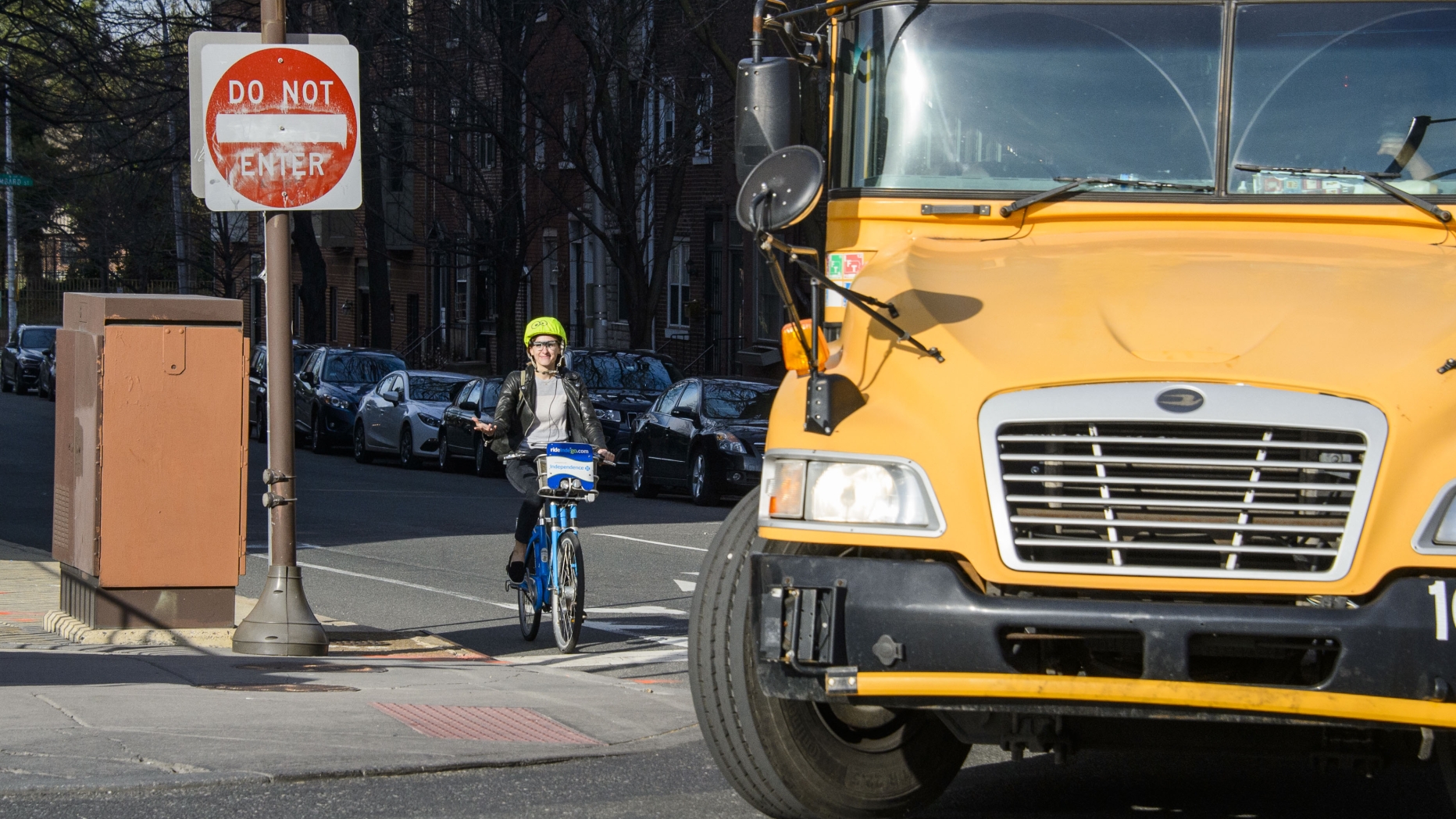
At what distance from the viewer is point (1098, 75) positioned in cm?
604

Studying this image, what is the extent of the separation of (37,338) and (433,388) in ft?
94.6

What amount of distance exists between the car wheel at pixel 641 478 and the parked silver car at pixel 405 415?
17.2ft

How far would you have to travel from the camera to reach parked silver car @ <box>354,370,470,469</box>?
1073 inches

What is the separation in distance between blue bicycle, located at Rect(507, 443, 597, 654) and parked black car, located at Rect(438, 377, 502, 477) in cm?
1424

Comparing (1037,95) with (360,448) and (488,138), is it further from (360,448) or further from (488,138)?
(488,138)

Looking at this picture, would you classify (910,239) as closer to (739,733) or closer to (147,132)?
(739,733)

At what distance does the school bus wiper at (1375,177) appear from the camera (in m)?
5.55

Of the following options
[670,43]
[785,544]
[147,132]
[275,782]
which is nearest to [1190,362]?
[785,544]

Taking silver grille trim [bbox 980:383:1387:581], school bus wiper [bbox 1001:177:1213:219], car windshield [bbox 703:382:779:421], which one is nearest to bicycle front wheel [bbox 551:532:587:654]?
school bus wiper [bbox 1001:177:1213:219]

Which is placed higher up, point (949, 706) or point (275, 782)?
point (949, 706)

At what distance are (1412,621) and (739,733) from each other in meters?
1.81

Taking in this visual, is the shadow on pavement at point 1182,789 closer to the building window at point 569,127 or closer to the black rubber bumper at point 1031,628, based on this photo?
the black rubber bumper at point 1031,628

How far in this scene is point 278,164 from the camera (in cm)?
977

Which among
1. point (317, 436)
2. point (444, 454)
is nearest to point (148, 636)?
point (444, 454)
